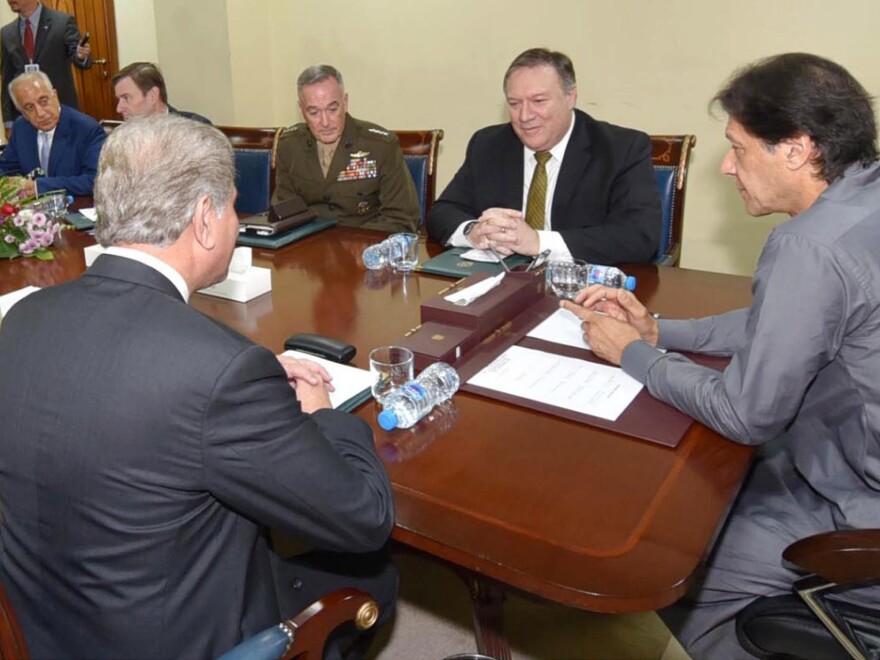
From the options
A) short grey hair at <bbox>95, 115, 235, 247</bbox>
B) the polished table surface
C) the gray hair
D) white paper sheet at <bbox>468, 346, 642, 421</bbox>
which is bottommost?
the polished table surface

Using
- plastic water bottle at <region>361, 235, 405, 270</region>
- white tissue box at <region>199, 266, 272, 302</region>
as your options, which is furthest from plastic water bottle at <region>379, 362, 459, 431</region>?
plastic water bottle at <region>361, 235, 405, 270</region>

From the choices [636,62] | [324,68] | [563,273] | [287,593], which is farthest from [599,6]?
[287,593]

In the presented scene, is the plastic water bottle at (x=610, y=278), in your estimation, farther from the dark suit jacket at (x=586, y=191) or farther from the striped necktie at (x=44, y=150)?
the striped necktie at (x=44, y=150)

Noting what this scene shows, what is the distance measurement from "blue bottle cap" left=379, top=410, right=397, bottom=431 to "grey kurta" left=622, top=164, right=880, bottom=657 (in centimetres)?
46

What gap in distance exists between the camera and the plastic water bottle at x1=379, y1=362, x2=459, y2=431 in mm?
1245

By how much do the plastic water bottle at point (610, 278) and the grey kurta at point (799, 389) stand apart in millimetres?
→ 530

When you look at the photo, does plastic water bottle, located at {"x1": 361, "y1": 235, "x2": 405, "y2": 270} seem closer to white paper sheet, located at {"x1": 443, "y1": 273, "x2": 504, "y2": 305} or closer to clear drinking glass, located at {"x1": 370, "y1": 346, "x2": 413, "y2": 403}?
white paper sheet, located at {"x1": 443, "y1": 273, "x2": 504, "y2": 305}

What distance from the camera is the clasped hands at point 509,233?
2.09 meters

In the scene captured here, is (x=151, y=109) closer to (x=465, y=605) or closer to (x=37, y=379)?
(x=465, y=605)

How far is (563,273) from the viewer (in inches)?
72.9

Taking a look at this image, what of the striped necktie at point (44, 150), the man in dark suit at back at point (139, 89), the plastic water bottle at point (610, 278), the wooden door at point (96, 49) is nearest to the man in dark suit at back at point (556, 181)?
the plastic water bottle at point (610, 278)

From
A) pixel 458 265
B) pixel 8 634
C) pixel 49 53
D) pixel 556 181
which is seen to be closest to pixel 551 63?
pixel 556 181

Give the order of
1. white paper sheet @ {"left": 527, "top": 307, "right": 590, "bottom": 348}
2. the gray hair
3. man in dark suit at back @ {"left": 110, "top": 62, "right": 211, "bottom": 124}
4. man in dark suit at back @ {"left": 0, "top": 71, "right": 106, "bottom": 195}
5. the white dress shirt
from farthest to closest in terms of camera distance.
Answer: man in dark suit at back @ {"left": 110, "top": 62, "right": 211, "bottom": 124} < man in dark suit at back @ {"left": 0, "top": 71, "right": 106, "bottom": 195} < the gray hair < white paper sheet @ {"left": 527, "top": 307, "right": 590, "bottom": 348} < the white dress shirt

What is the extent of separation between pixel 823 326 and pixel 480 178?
5.31 feet
